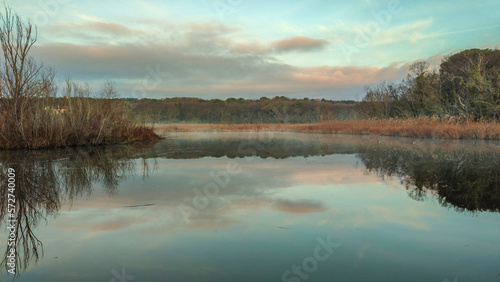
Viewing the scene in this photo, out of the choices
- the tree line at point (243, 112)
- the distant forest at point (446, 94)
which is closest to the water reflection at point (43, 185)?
the distant forest at point (446, 94)

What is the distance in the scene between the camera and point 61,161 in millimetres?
8250

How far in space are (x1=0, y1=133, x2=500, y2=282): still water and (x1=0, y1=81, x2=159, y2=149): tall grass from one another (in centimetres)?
504

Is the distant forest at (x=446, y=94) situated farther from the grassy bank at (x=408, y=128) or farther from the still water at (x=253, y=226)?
the still water at (x=253, y=226)

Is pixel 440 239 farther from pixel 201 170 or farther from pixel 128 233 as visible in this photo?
pixel 201 170

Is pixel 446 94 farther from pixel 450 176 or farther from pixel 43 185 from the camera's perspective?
pixel 43 185

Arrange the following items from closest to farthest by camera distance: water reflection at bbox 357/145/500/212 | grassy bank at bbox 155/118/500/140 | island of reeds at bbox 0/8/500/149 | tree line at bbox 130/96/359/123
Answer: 1. water reflection at bbox 357/145/500/212
2. island of reeds at bbox 0/8/500/149
3. grassy bank at bbox 155/118/500/140
4. tree line at bbox 130/96/359/123

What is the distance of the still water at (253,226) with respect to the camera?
2459 mm

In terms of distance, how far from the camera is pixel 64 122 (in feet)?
38.9

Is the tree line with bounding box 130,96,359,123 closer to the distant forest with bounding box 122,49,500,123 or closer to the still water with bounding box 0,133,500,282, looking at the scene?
the distant forest with bounding box 122,49,500,123

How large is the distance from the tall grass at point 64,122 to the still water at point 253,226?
16.5 feet

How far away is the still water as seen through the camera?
2459 mm

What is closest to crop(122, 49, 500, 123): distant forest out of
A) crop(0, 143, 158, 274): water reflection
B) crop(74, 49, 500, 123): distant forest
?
crop(74, 49, 500, 123): distant forest

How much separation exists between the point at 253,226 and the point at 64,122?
10.9m

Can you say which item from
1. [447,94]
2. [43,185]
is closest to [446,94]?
[447,94]
